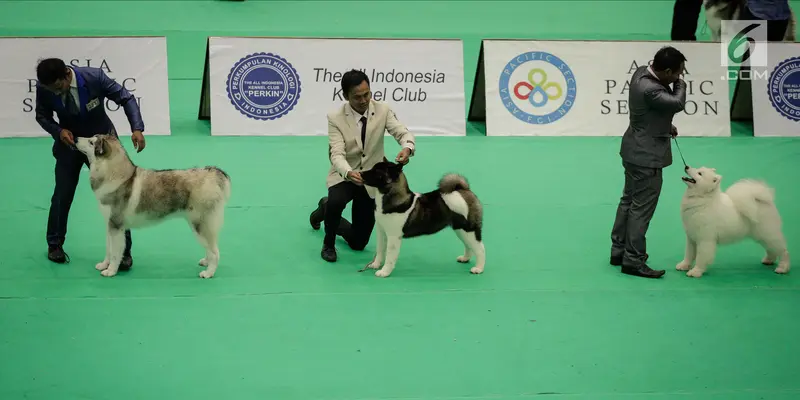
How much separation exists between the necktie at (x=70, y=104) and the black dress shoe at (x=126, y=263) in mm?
1199

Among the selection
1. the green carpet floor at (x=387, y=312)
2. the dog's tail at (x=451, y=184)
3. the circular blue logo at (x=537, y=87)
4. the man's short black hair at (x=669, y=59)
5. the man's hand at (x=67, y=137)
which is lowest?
the green carpet floor at (x=387, y=312)

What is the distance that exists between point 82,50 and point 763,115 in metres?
8.32

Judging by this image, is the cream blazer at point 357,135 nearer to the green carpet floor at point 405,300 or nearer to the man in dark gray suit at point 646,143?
the green carpet floor at point 405,300

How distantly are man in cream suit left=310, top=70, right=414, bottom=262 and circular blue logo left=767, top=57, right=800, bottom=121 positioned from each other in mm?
6083

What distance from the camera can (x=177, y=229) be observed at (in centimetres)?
807

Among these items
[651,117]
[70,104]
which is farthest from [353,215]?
[651,117]

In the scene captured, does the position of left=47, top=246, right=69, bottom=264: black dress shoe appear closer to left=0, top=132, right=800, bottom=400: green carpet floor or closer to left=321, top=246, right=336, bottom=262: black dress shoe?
left=0, top=132, right=800, bottom=400: green carpet floor

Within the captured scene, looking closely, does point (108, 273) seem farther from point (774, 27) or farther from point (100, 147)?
point (774, 27)

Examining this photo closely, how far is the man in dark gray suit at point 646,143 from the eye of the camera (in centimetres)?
680

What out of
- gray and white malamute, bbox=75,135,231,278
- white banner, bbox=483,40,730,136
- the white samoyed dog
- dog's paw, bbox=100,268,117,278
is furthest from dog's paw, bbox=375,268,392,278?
white banner, bbox=483,40,730,136

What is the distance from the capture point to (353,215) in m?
7.77

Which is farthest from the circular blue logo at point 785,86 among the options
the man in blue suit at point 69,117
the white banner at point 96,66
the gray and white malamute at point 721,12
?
the man in blue suit at point 69,117

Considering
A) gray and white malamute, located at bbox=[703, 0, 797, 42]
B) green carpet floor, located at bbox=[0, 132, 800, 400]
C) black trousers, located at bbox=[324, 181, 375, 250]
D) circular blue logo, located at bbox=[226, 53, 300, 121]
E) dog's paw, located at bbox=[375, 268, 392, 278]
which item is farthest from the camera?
gray and white malamute, located at bbox=[703, 0, 797, 42]

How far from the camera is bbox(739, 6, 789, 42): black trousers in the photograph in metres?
11.8
